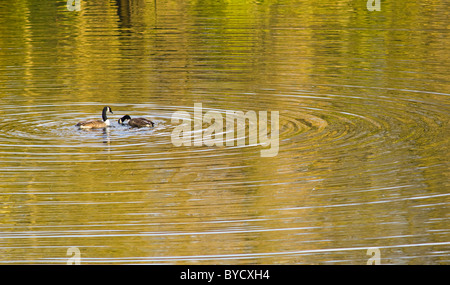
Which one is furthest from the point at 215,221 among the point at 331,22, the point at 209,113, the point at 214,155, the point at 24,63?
the point at 331,22

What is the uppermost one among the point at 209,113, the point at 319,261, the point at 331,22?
the point at 331,22

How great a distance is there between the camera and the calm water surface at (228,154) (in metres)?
9.62

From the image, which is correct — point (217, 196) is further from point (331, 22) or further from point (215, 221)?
point (331, 22)

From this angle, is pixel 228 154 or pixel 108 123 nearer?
pixel 228 154

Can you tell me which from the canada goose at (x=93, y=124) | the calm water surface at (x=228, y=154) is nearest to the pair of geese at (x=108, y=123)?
the canada goose at (x=93, y=124)

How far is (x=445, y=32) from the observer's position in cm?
2609

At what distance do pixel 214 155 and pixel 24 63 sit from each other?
10389 millimetres

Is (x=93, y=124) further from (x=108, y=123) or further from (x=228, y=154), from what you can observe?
(x=228, y=154)

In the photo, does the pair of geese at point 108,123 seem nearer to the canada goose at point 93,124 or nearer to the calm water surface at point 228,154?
the canada goose at point 93,124

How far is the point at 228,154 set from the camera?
42.4 ft

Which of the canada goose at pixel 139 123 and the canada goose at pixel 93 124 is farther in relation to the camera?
the canada goose at pixel 93 124

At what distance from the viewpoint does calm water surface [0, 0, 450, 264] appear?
9625 millimetres

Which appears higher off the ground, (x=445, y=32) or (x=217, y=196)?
(x=445, y=32)

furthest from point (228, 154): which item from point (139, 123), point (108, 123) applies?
point (108, 123)
